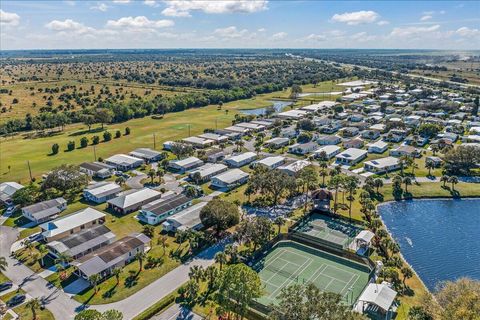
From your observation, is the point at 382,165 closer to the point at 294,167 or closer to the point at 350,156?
the point at 350,156

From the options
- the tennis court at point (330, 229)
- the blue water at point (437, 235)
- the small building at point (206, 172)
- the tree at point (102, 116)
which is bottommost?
the blue water at point (437, 235)

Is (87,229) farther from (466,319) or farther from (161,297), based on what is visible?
(466,319)

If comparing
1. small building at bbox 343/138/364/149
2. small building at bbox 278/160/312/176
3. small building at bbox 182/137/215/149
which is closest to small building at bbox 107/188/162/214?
small building at bbox 278/160/312/176

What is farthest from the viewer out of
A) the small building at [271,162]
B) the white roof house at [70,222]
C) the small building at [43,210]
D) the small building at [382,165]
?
the small building at [271,162]

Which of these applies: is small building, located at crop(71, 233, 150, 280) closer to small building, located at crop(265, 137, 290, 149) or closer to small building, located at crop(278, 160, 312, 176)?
small building, located at crop(278, 160, 312, 176)

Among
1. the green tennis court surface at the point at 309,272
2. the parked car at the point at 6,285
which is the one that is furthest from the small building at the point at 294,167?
the parked car at the point at 6,285

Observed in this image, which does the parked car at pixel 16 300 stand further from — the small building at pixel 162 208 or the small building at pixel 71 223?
the small building at pixel 162 208
